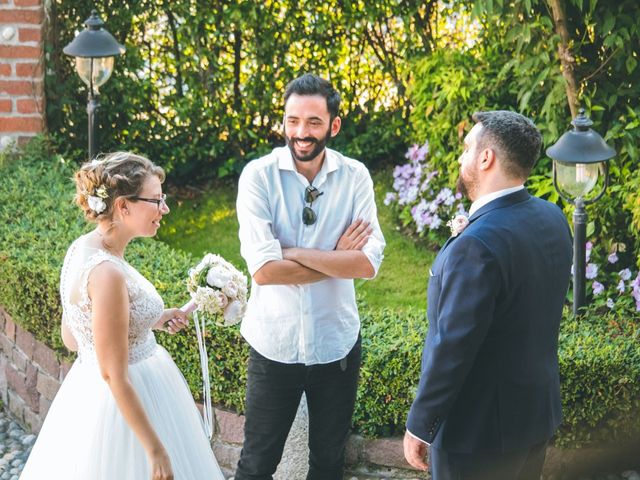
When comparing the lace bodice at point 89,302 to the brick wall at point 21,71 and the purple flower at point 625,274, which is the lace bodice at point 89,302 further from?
the brick wall at point 21,71

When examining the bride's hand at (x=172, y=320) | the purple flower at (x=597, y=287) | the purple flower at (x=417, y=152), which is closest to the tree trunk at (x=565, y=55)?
the purple flower at (x=597, y=287)

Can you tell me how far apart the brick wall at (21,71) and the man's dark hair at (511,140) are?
16.3 feet

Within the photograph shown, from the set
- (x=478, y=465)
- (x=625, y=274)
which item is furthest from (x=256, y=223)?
(x=625, y=274)

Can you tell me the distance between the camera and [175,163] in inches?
328

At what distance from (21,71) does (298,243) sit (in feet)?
13.6

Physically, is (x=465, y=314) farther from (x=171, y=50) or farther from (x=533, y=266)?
(x=171, y=50)

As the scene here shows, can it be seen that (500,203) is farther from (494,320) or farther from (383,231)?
(383,231)

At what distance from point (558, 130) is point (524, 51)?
55 cm

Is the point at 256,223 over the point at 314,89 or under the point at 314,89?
under

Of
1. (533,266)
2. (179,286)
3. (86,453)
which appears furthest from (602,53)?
(86,453)

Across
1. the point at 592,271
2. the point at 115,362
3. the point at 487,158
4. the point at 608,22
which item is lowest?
the point at 115,362

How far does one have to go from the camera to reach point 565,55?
5.91m

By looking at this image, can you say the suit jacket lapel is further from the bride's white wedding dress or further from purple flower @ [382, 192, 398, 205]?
purple flower @ [382, 192, 398, 205]

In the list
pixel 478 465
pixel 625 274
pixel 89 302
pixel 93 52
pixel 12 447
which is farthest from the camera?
pixel 93 52
